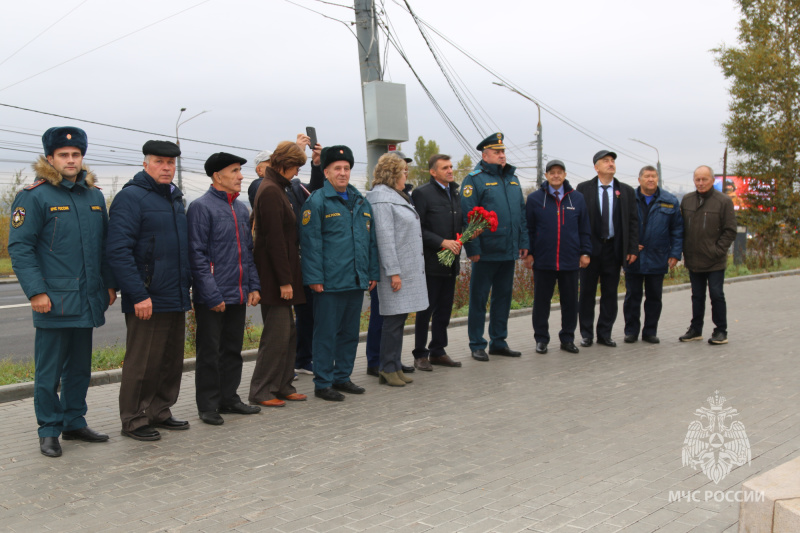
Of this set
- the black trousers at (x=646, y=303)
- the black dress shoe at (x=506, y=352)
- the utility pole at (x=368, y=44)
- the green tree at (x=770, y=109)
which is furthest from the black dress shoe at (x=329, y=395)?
the green tree at (x=770, y=109)

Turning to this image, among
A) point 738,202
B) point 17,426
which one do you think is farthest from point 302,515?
point 738,202

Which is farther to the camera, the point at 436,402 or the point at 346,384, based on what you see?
the point at 346,384

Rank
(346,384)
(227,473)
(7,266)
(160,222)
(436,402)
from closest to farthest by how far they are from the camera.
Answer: (227,473), (160,222), (436,402), (346,384), (7,266)

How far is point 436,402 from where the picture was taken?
6.52 m

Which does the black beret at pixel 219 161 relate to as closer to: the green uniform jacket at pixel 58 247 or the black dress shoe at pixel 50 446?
the green uniform jacket at pixel 58 247

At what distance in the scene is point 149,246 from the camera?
549 centimetres

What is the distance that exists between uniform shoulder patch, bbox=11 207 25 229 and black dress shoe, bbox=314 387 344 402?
2933 millimetres

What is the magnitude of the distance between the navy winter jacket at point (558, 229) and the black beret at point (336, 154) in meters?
2.88

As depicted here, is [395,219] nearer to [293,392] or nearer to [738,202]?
[293,392]

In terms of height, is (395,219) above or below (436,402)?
above

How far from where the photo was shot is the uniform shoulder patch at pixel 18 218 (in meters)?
5.02

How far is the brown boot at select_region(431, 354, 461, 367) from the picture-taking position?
27.1 feet

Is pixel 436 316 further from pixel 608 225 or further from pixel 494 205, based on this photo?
pixel 608 225

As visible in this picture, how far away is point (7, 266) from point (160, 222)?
31255mm
